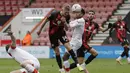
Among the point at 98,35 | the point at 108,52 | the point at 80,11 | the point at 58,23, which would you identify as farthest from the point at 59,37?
the point at 98,35

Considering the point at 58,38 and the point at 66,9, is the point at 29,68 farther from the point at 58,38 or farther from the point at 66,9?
the point at 58,38

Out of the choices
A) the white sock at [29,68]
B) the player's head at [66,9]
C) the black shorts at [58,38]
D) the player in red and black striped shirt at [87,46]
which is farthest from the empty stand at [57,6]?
the white sock at [29,68]

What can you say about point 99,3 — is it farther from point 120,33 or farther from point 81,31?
point 81,31

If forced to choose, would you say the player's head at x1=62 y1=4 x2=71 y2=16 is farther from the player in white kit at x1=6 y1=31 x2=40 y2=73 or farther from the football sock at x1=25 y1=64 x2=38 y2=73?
the football sock at x1=25 y1=64 x2=38 y2=73

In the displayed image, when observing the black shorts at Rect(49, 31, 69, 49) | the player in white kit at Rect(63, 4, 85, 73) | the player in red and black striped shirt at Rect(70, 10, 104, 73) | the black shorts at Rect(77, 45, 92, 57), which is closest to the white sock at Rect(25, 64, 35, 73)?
the player in white kit at Rect(63, 4, 85, 73)

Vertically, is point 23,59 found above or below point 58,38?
above

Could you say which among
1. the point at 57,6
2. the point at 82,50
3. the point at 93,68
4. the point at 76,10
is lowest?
the point at 57,6

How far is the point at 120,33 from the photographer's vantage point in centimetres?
2714

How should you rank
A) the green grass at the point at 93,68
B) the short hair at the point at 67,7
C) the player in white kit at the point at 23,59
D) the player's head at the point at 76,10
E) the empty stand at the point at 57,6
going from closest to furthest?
the player in white kit at the point at 23,59 → the player's head at the point at 76,10 → the short hair at the point at 67,7 → the green grass at the point at 93,68 → the empty stand at the point at 57,6

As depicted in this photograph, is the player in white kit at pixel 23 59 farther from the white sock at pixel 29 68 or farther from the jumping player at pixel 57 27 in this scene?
the jumping player at pixel 57 27

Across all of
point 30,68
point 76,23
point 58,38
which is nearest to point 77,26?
point 76,23

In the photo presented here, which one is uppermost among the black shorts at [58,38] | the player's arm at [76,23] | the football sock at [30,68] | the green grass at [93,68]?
the player's arm at [76,23]

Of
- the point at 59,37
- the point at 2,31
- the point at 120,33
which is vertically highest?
the point at 59,37

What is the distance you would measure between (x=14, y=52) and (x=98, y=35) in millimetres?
24881
